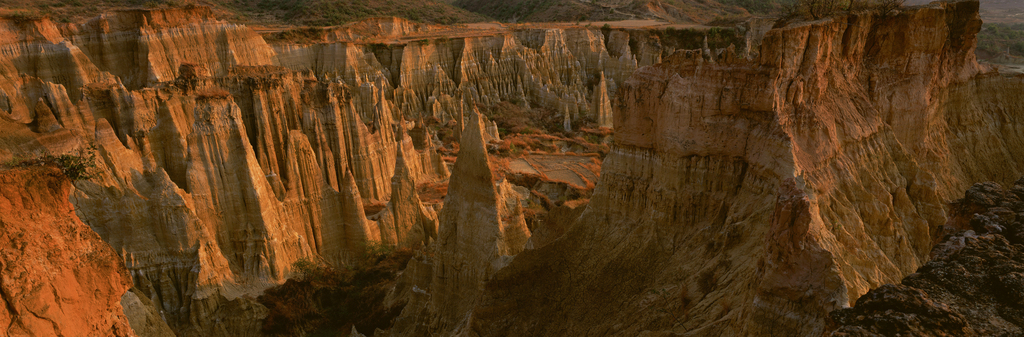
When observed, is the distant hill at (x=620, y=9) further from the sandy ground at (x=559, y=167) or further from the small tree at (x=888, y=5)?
the small tree at (x=888, y=5)

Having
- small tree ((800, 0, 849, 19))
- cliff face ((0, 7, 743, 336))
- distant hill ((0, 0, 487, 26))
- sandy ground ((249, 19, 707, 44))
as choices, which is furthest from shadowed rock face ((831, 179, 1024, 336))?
distant hill ((0, 0, 487, 26))

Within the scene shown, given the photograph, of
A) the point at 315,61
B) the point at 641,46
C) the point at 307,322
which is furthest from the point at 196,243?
the point at 641,46

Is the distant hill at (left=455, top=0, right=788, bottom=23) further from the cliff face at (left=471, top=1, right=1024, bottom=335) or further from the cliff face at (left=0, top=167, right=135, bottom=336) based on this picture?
the cliff face at (left=0, top=167, right=135, bottom=336)

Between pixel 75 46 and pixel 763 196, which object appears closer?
pixel 763 196

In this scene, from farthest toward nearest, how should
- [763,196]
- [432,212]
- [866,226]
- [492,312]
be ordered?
[432,212]
[492,312]
[866,226]
[763,196]

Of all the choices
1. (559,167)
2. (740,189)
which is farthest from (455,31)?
(740,189)

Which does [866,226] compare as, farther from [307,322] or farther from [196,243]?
[196,243]
